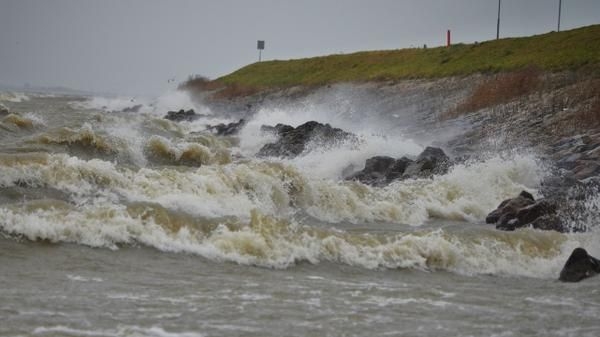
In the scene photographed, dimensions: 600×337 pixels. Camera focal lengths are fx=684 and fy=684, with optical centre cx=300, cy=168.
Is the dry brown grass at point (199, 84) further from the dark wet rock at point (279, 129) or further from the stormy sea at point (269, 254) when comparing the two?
the stormy sea at point (269, 254)

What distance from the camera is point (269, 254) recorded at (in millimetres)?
12609

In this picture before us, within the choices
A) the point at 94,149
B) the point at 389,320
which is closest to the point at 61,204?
the point at 389,320

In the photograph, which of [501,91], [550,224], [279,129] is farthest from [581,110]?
[550,224]

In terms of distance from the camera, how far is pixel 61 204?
13375 millimetres

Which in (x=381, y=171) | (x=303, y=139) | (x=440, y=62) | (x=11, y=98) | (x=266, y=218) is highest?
(x=440, y=62)

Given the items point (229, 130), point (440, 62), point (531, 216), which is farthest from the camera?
point (440, 62)

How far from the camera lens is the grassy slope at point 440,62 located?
4259cm

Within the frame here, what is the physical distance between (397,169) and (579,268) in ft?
38.9

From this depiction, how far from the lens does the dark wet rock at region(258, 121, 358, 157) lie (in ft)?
97.8

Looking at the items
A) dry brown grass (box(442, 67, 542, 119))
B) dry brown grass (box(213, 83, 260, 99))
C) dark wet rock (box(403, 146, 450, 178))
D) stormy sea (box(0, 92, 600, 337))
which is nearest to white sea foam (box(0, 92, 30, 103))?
dry brown grass (box(213, 83, 260, 99))

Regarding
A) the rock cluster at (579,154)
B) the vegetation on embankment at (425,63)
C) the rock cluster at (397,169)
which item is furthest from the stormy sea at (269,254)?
the vegetation on embankment at (425,63)

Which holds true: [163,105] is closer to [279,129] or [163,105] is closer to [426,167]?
[279,129]

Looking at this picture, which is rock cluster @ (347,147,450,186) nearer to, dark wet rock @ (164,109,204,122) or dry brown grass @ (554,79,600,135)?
dry brown grass @ (554,79,600,135)

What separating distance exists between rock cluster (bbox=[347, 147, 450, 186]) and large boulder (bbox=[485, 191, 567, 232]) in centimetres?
560
